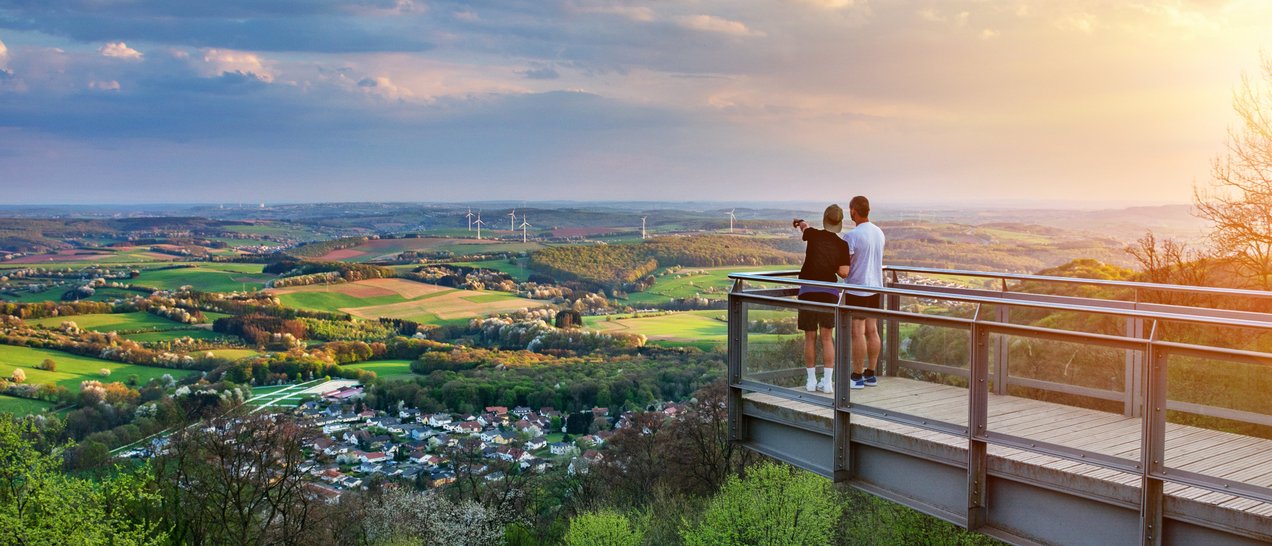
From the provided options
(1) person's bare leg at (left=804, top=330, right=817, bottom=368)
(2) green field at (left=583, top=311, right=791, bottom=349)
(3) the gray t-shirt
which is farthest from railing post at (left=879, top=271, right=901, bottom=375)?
(2) green field at (left=583, top=311, right=791, bottom=349)

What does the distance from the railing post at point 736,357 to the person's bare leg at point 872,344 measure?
49.5 inches

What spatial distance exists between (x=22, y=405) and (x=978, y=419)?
261 ft

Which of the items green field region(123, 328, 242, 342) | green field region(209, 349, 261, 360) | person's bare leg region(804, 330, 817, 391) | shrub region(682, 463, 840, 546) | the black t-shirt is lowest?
green field region(209, 349, 261, 360)

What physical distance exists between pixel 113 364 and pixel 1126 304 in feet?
286

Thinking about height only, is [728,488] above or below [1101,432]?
below

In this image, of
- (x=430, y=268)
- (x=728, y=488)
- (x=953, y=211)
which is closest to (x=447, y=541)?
(x=728, y=488)

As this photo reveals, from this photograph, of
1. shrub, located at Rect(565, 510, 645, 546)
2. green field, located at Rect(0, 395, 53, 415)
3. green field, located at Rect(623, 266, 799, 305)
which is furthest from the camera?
green field, located at Rect(623, 266, 799, 305)

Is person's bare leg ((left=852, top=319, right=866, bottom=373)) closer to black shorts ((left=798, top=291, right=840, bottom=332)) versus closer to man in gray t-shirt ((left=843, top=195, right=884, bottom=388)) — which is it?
black shorts ((left=798, top=291, right=840, bottom=332))

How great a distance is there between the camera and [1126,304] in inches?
313

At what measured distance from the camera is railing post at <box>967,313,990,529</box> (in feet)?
20.7

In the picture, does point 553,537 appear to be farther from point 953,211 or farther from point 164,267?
point 164,267

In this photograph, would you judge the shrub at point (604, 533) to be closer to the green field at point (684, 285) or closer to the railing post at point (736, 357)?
the railing post at point (736, 357)

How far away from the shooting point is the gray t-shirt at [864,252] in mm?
9570

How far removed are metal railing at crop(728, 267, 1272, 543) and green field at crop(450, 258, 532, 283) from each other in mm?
101632
